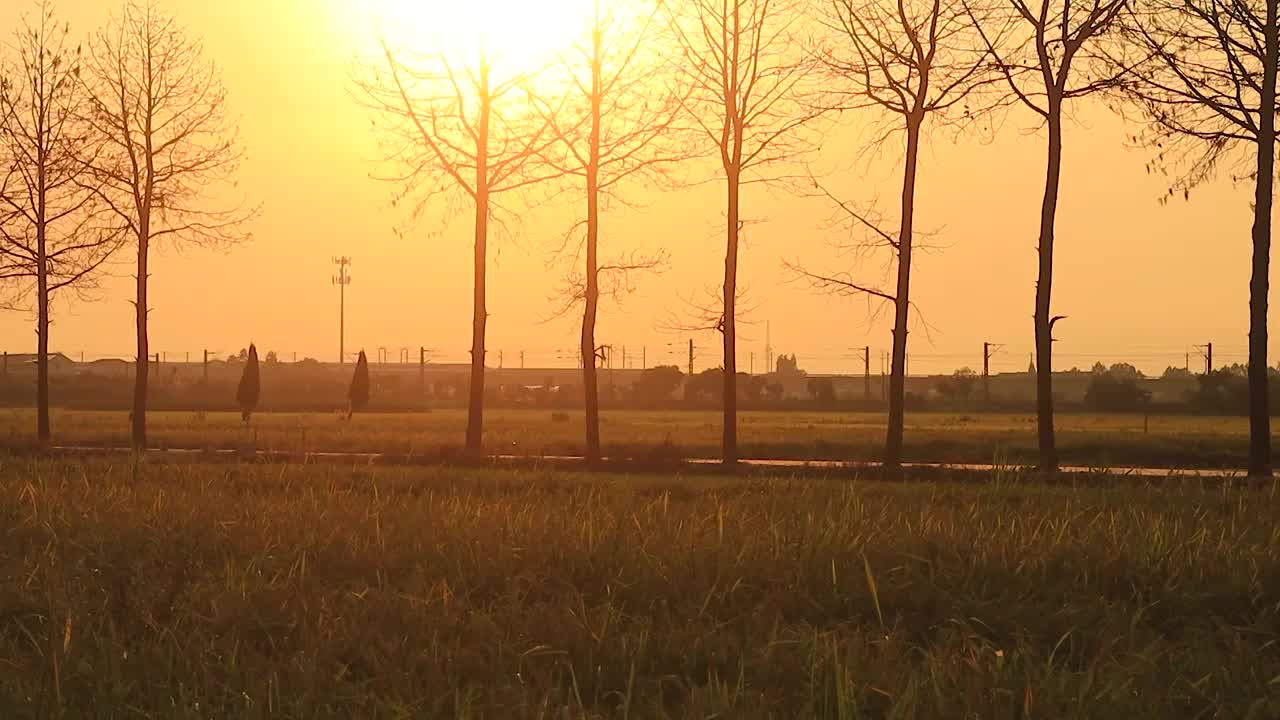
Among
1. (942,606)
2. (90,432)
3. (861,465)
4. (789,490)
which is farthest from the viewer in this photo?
(90,432)

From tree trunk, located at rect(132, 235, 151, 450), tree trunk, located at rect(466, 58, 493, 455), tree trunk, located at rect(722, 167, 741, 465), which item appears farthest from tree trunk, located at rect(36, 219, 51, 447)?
tree trunk, located at rect(722, 167, 741, 465)

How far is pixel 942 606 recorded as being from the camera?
6750 mm

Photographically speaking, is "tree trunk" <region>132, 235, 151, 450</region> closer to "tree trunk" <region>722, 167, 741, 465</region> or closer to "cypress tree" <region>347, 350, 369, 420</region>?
"tree trunk" <region>722, 167, 741, 465</region>

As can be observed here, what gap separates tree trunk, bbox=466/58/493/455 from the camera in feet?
89.0

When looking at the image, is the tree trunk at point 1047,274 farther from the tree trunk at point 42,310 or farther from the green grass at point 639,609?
the tree trunk at point 42,310

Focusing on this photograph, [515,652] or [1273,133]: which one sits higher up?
[1273,133]

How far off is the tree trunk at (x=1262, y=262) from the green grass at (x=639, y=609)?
42.8 feet

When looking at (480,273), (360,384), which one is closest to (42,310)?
(480,273)

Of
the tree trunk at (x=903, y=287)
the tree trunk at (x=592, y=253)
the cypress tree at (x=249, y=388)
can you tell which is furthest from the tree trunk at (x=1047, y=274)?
the cypress tree at (x=249, y=388)

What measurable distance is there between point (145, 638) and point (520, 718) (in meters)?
2.43

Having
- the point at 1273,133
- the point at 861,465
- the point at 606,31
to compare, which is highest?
the point at 606,31

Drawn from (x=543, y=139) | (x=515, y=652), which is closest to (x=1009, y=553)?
(x=515, y=652)

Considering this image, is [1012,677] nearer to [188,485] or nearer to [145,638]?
[145,638]

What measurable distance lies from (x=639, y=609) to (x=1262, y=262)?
1917 cm
